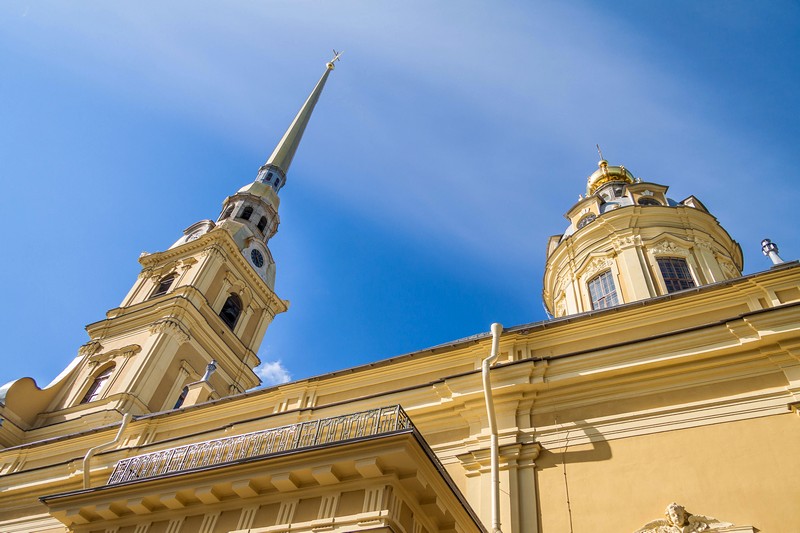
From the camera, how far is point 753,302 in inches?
416

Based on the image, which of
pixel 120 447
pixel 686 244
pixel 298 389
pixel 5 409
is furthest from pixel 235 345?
pixel 686 244

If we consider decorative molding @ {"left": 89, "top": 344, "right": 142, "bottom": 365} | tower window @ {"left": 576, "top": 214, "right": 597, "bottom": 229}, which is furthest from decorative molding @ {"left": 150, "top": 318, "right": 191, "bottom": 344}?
tower window @ {"left": 576, "top": 214, "right": 597, "bottom": 229}

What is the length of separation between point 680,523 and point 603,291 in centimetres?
1119

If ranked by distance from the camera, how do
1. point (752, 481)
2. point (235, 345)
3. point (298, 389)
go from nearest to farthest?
point (752, 481)
point (298, 389)
point (235, 345)

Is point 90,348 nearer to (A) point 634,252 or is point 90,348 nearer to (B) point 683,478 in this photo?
(A) point 634,252

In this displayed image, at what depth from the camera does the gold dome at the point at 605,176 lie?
2438cm

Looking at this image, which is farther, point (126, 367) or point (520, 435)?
point (126, 367)

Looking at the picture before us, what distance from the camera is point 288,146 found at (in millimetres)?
42250

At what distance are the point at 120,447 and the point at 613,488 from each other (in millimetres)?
12231

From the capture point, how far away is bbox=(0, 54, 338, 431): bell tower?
21984 millimetres

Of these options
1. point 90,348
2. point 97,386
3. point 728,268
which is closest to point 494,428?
point 728,268

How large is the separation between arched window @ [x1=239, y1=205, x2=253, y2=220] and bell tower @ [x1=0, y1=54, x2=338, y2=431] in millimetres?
1101

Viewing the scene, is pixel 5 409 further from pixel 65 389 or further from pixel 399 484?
pixel 399 484

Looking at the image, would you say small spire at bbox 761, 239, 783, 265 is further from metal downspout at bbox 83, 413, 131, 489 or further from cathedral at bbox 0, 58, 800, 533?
metal downspout at bbox 83, 413, 131, 489
